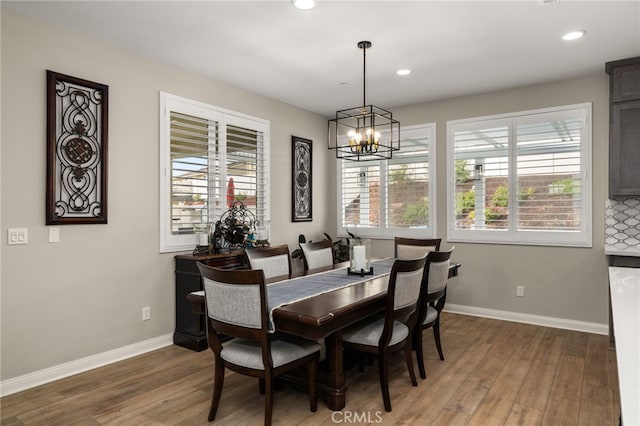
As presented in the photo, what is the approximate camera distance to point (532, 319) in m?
4.61

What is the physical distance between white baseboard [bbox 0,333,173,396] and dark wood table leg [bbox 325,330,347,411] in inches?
78.4

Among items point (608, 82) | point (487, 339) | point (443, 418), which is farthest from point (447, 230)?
point (443, 418)

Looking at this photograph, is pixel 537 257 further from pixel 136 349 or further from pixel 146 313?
pixel 136 349

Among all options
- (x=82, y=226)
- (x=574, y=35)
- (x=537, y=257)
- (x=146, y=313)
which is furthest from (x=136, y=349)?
(x=574, y=35)

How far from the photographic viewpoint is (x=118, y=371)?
3281mm

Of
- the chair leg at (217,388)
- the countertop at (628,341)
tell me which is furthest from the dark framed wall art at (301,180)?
the countertop at (628,341)

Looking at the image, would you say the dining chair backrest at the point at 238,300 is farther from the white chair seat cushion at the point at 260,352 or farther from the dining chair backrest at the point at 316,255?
the dining chair backrest at the point at 316,255

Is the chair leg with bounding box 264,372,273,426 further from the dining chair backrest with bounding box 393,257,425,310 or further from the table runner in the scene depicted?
the dining chair backrest with bounding box 393,257,425,310

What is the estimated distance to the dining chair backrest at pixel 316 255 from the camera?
12.8ft

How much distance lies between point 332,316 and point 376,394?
1037 mm

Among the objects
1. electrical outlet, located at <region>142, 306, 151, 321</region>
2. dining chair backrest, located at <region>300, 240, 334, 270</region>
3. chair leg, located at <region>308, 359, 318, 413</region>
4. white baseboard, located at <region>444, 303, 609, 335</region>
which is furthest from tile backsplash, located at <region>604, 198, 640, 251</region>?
electrical outlet, located at <region>142, 306, 151, 321</region>

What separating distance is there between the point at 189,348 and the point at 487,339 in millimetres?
2917

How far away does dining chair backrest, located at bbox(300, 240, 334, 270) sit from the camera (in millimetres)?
3887

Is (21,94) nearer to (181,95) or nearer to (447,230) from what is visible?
(181,95)
